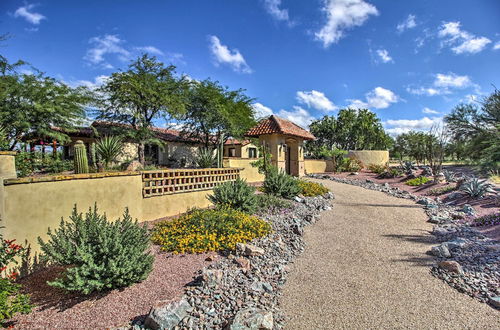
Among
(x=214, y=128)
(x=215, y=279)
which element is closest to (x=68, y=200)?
(x=215, y=279)

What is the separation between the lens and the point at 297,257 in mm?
4938

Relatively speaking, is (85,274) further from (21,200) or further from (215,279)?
(21,200)

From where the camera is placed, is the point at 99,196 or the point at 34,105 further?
the point at 34,105

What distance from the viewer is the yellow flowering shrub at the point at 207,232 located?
4.71 m

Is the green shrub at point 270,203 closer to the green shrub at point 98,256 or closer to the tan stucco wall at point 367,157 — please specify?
the green shrub at point 98,256

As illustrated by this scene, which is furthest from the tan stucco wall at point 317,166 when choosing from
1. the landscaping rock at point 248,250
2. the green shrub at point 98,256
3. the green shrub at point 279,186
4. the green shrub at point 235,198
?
the green shrub at point 98,256

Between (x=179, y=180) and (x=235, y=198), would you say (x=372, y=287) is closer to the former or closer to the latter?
(x=235, y=198)

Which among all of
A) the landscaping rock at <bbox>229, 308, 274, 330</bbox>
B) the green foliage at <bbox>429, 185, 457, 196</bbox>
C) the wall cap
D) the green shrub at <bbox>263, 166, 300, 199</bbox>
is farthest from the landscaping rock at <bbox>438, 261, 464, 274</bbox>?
the green foliage at <bbox>429, 185, 457, 196</bbox>

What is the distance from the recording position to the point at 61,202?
4520 millimetres

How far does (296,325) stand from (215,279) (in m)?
→ 1.27

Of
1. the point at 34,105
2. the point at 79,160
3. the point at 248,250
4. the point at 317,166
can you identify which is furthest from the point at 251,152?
the point at 248,250

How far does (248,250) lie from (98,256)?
245 centimetres

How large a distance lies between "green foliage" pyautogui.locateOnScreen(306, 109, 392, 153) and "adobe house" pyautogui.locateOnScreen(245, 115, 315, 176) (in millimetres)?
14452

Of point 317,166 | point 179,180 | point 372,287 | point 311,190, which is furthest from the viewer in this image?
point 317,166
